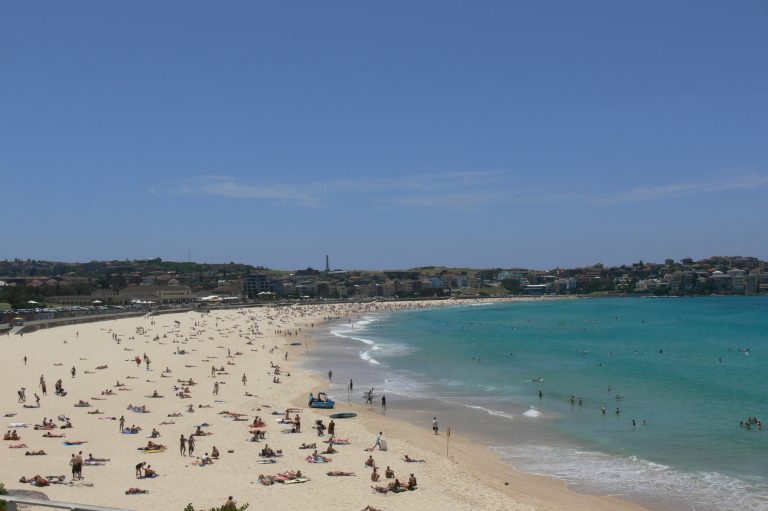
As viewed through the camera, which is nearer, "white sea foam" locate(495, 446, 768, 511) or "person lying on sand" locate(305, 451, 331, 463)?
"white sea foam" locate(495, 446, 768, 511)

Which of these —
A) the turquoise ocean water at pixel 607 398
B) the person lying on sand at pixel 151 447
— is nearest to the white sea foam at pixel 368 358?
the turquoise ocean water at pixel 607 398

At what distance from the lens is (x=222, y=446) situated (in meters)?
19.1

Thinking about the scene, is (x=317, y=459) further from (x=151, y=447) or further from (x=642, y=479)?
(x=642, y=479)

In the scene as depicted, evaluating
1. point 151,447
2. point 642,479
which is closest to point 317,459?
point 151,447

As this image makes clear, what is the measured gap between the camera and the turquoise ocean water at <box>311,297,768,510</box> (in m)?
17.4

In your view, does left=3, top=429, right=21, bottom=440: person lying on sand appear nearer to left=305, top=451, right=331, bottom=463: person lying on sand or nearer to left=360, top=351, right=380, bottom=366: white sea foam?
left=305, top=451, right=331, bottom=463: person lying on sand

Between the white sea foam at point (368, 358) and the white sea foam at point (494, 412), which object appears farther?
the white sea foam at point (368, 358)

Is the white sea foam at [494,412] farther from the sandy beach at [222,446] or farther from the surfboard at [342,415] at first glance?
the surfboard at [342,415]

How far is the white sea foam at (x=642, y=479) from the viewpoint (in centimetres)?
1527

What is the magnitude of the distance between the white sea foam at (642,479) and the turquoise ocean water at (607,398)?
3 cm

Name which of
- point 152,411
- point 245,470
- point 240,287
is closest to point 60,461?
point 245,470

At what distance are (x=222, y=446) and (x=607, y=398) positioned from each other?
16739 mm

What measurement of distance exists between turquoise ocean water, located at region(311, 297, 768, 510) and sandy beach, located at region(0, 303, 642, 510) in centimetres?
201

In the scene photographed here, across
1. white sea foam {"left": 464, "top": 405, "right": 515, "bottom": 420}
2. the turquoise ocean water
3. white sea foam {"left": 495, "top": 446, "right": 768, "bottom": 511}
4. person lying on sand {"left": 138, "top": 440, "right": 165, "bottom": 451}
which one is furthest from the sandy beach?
white sea foam {"left": 464, "top": 405, "right": 515, "bottom": 420}
